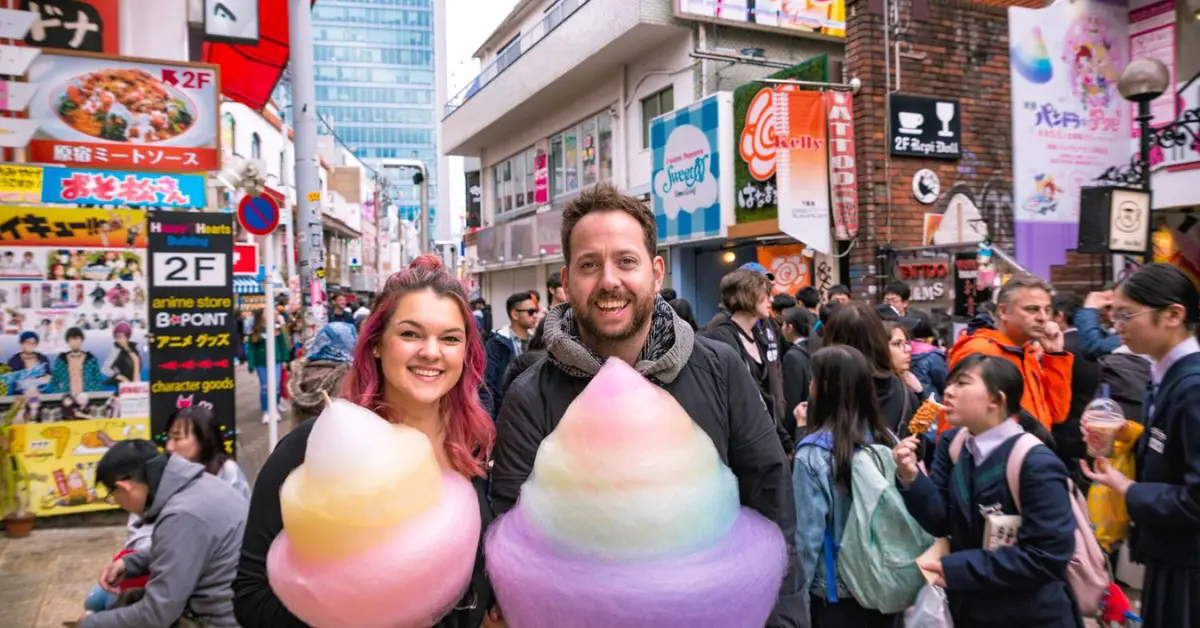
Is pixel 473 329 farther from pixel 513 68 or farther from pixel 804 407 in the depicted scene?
pixel 513 68

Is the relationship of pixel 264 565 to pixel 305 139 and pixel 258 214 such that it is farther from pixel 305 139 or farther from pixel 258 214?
pixel 305 139

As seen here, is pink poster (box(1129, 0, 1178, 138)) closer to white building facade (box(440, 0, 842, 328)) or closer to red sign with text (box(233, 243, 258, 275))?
white building facade (box(440, 0, 842, 328))

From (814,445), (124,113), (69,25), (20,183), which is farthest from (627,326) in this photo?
(69,25)

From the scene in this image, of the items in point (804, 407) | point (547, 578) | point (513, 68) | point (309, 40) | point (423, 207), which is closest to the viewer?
point (547, 578)

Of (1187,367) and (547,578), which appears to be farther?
(1187,367)

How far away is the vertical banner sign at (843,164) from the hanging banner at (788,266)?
0.82 meters

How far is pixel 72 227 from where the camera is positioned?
6305mm

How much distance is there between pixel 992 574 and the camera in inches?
92.9

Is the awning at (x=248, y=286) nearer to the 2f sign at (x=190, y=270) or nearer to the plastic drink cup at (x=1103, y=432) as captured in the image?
the 2f sign at (x=190, y=270)

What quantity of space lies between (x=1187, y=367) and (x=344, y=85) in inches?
4422

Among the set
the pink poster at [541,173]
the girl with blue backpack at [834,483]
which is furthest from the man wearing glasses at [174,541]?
the pink poster at [541,173]

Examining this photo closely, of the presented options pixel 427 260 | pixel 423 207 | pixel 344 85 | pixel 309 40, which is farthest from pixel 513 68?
pixel 344 85

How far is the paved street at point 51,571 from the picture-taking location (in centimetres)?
471

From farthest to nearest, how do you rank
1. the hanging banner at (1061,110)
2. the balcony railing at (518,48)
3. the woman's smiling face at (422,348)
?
1. the balcony railing at (518,48)
2. the hanging banner at (1061,110)
3. the woman's smiling face at (422,348)
